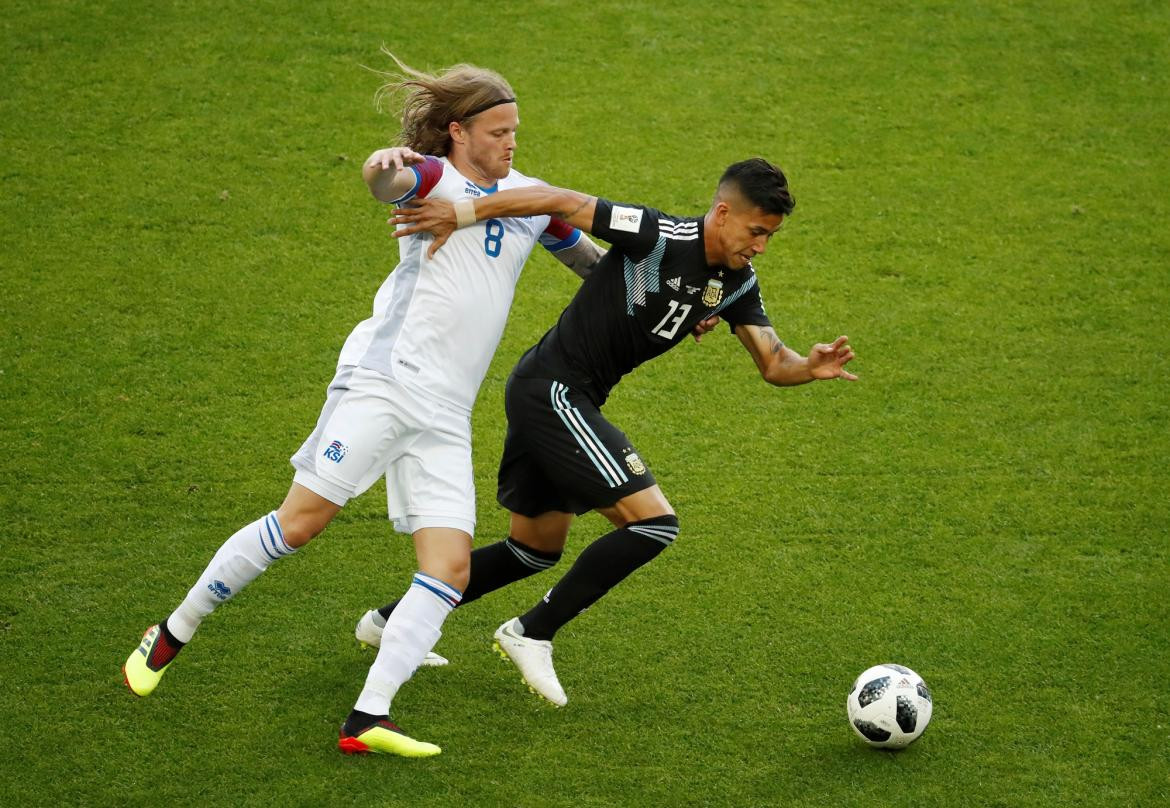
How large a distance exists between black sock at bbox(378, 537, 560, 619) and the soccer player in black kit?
0.33 feet

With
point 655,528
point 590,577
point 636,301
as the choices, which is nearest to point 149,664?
point 590,577

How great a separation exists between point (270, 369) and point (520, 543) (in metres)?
2.51

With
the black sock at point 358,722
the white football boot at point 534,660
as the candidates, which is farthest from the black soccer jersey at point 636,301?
the black sock at point 358,722

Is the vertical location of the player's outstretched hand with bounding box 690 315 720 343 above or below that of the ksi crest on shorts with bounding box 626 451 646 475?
above

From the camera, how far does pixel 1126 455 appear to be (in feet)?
21.5

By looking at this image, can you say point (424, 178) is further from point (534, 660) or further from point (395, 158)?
point (534, 660)

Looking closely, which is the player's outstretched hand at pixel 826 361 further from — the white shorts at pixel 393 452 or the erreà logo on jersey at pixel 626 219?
the white shorts at pixel 393 452

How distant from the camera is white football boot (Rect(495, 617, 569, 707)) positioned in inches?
189

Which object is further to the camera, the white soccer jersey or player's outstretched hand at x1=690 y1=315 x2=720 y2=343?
player's outstretched hand at x1=690 y1=315 x2=720 y2=343

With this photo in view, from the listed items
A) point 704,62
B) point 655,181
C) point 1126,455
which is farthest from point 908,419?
point 704,62

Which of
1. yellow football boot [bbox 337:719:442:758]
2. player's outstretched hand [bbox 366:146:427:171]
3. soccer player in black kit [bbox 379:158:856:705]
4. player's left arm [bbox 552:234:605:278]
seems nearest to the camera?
player's outstretched hand [bbox 366:146:427:171]

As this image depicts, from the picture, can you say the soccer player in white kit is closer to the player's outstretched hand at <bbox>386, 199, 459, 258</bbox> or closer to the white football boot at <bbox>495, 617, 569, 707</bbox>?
the player's outstretched hand at <bbox>386, 199, 459, 258</bbox>

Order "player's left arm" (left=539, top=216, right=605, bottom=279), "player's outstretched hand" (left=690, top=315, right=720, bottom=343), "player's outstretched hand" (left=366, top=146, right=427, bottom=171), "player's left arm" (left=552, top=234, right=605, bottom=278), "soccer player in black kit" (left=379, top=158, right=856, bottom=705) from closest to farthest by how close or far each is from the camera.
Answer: "player's outstretched hand" (left=366, top=146, right=427, bottom=171) < "soccer player in black kit" (left=379, top=158, right=856, bottom=705) < "player's outstretched hand" (left=690, top=315, right=720, bottom=343) < "player's left arm" (left=539, top=216, right=605, bottom=279) < "player's left arm" (left=552, top=234, right=605, bottom=278)

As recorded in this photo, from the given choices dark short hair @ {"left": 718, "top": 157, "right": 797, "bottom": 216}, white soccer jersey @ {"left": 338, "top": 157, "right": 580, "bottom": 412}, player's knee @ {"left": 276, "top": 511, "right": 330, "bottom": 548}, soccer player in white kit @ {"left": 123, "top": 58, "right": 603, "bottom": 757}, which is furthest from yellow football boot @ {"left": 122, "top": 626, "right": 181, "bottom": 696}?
dark short hair @ {"left": 718, "top": 157, "right": 797, "bottom": 216}
